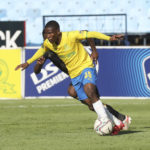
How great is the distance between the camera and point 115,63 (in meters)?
15.3

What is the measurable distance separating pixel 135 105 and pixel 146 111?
163cm

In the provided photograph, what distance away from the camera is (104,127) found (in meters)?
7.38

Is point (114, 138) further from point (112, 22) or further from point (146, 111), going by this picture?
point (112, 22)

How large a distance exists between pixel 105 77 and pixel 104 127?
795cm

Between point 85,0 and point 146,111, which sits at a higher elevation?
point 85,0

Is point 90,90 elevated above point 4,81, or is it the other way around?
point 90,90

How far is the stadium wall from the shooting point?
50.0 ft

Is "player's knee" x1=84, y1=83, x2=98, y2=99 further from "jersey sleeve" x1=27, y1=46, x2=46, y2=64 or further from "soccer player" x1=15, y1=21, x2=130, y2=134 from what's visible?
"jersey sleeve" x1=27, y1=46, x2=46, y2=64

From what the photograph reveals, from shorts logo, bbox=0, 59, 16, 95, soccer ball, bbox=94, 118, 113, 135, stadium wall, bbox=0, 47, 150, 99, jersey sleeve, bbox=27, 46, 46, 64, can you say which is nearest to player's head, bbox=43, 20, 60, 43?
jersey sleeve, bbox=27, 46, 46, 64

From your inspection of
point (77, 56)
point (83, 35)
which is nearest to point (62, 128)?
point (77, 56)

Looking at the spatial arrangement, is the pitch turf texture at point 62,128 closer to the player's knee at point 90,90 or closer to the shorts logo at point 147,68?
the player's knee at point 90,90

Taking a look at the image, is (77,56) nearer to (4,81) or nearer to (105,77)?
(105,77)

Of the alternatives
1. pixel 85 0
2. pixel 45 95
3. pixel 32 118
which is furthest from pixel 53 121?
pixel 85 0

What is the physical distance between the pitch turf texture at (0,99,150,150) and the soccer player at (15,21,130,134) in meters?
0.56
